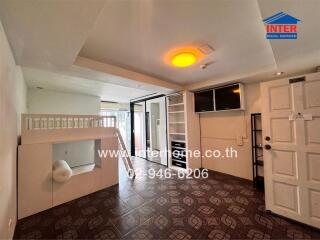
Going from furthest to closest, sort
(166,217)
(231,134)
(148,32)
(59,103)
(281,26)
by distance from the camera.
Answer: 1. (59,103)
2. (231,134)
3. (166,217)
4. (148,32)
5. (281,26)

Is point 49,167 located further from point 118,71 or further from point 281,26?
point 281,26

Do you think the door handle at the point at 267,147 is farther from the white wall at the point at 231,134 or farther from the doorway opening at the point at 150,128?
the doorway opening at the point at 150,128

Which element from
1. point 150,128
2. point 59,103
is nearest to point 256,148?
point 150,128

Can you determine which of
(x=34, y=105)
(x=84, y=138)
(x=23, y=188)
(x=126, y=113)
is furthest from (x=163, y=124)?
(x=34, y=105)

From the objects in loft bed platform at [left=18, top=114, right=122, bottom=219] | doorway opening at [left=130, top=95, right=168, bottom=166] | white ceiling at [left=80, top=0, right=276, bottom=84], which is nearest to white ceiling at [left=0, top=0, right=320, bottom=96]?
white ceiling at [left=80, top=0, right=276, bottom=84]

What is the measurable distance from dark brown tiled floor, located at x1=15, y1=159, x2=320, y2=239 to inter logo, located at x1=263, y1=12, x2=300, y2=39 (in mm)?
2437

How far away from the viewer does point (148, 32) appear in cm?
172

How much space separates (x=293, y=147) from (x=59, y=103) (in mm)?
5977

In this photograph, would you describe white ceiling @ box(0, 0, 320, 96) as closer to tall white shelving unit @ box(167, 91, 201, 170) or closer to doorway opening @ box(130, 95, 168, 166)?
tall white shelving unit @ box(167, 91, 201, 170)

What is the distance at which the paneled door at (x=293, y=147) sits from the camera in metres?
1.92

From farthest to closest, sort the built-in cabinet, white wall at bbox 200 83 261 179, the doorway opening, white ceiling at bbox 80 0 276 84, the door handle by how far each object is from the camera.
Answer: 1. the doorway opening
2. white wall at bbox 200 83 261 179
3. the built-in cabinet
4. the door handle
5. white ceiling at bbox 80 0 276 84

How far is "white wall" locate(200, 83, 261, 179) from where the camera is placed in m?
3.48

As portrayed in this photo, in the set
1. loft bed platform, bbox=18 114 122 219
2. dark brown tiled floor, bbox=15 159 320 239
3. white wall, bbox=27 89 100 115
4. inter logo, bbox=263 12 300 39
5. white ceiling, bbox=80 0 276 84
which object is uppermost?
white ceiling, bbox=80 0 276 84

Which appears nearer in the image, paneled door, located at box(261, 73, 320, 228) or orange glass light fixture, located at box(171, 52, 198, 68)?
paneled door, located at box(261, 73, 320, 228)
